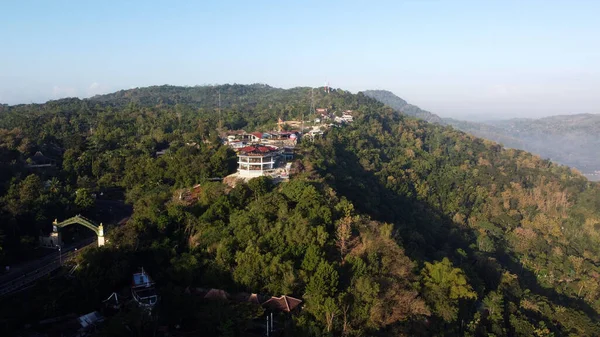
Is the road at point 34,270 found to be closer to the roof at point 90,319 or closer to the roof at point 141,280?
the roof at point 90,319

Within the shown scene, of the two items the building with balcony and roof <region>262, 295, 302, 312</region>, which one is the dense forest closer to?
roof <region>262, 295, 302, 312</region>

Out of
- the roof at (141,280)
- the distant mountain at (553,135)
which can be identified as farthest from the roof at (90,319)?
the distant mountain at (553,135)

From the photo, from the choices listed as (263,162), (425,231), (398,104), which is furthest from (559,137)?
(263,162)

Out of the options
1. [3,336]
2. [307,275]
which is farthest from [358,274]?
[3,336]

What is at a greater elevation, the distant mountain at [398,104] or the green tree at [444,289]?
the distant mountain at [398,104]

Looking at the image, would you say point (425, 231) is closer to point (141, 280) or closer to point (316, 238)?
point (316, 238)

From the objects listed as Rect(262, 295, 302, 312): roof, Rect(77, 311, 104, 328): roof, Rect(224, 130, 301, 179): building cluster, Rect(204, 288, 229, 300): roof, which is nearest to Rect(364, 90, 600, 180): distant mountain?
Rect(224, 130, 301, 179): building cluster

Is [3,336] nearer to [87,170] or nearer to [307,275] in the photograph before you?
[307,275]
